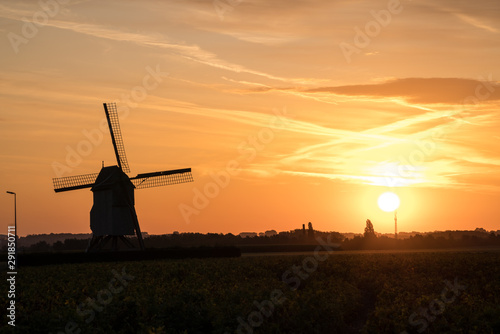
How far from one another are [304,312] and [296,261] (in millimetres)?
32346

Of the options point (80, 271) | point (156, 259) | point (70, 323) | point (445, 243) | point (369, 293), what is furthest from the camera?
point (445, 243)

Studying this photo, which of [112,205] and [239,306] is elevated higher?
[112,205]

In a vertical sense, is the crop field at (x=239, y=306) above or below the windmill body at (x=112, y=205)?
below

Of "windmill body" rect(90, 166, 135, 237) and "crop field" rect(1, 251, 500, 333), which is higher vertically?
"windmill body" rect(90, 166, 135, 237)

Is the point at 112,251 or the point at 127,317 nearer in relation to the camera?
the point at 127,317

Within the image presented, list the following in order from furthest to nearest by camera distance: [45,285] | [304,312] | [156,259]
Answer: [156,259], [45,285], [304,312]

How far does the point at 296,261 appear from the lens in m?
58.7

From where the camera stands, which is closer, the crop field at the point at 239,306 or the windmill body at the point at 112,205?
the crop field at the point at 239,306

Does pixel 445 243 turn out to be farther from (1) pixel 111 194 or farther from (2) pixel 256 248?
(1) pixel 111 194

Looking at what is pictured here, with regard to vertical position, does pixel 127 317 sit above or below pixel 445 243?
above

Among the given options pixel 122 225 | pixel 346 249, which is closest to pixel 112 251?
pixel 122 225

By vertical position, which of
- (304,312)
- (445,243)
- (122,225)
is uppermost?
(122,225)

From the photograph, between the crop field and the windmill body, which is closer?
the crop field

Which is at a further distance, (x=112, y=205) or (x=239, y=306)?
(x=112, y=205)
